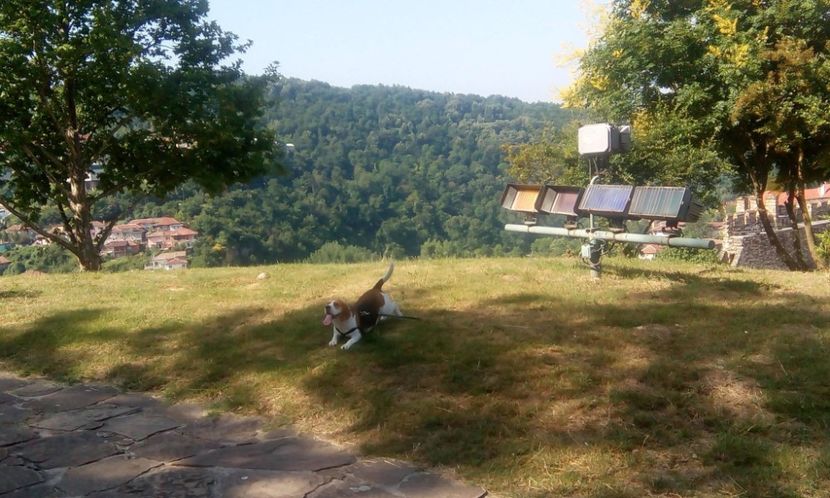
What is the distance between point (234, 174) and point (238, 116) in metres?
1.04

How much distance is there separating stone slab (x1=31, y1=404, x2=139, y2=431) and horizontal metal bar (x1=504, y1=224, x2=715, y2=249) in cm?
433

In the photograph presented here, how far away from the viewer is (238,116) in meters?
12.3

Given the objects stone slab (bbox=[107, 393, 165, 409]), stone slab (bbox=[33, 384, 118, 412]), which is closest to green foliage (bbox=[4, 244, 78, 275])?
stone slab (bbox=[33, 384, 118, 412])

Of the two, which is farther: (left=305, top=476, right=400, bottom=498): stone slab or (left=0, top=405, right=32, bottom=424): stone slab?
(left=0, top=405, right=32, bottom=424): stone slab

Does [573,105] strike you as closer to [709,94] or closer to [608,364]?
[709,94]

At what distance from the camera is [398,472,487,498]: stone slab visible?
3244 millimetres

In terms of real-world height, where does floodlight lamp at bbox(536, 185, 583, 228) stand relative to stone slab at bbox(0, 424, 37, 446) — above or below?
above

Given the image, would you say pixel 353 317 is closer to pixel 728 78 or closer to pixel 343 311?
pixel 343 311

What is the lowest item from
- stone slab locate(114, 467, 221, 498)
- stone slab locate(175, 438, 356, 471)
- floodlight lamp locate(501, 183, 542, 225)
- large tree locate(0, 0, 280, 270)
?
stone slab locate(175, 438, 356, 471)

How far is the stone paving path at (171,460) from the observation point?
3.40 metres

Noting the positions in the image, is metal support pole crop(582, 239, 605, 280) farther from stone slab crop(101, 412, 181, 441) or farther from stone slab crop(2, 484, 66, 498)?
stone slab crop(2, 484, 66, 498)

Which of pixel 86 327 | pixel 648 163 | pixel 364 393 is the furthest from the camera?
pixel 648 163

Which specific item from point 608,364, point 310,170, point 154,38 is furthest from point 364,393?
point 310,170

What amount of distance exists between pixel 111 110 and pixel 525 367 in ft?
34.0
